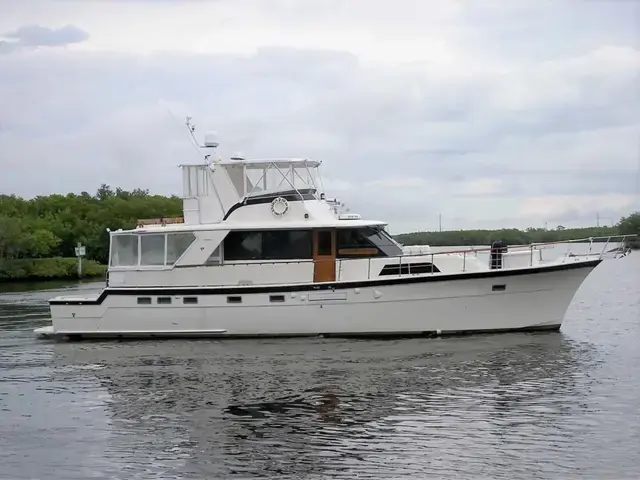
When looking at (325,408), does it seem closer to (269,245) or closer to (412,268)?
(412,268)

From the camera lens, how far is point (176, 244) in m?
20.7

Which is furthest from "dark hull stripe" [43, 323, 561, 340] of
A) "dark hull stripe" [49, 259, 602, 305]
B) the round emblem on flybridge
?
the round emblem on flybridge

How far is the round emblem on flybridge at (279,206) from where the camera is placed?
2041 cm

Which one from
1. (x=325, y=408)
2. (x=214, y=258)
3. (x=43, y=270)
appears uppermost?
(x=214, y=258)

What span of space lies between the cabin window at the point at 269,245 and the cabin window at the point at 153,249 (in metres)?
1.67

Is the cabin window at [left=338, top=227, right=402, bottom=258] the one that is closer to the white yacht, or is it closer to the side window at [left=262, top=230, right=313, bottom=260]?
the white yacht

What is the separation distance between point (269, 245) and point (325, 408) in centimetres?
752

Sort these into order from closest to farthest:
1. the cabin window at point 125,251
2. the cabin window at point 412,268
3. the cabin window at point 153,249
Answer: the cabin window at point 412,268 → the cabin window at point 153,249 → the cabin window at point 125,251

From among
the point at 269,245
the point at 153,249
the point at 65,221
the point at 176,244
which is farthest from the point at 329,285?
the point at 65,221

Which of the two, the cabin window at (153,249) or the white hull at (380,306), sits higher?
the cabin window at (153,249)

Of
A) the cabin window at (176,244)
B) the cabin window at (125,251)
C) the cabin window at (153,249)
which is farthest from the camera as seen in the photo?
the cabin window at (125,251)

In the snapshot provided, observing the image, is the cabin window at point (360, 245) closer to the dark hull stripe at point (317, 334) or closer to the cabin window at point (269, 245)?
the cabin window at point (269, 245)

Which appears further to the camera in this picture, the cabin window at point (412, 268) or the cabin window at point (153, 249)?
the cabin window at point (153, 249)

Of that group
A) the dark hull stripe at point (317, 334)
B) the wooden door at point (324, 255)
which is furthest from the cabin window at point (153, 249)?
the wooden door at point (324, 255)
